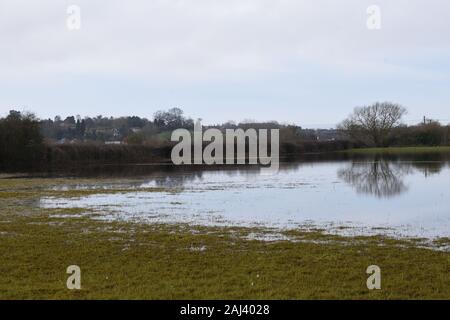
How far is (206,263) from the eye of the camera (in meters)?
9.59

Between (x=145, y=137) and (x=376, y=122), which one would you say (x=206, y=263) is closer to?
(x=145, y=137)

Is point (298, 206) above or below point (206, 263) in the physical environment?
below

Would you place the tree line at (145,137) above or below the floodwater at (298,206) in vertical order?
above

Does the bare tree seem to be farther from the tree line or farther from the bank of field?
the bank of field

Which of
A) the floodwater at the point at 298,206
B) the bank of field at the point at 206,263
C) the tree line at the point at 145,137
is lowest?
the floodwater at the point at 298,206

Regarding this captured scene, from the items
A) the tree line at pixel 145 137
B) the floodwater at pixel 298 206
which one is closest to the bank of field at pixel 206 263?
the floodwater at pixel 298 206

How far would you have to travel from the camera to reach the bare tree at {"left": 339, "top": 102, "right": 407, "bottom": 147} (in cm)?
11138

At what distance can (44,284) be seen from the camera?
7.92m

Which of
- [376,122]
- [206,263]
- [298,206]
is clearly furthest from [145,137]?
[206,263]

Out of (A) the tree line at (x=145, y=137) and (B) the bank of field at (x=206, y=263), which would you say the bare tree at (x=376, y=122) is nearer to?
(A) the tree line at (x=145, y=137)

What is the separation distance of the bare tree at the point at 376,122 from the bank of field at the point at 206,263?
339ft

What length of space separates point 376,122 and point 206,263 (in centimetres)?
10925

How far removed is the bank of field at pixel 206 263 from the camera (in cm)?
743
